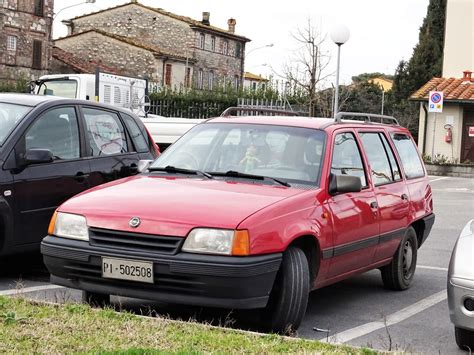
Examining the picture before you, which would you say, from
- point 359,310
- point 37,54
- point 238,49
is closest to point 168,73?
point 37,54

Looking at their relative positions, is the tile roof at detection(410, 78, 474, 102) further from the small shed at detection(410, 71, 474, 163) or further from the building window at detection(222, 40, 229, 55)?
the building window at detection(222, 40, 229, 55)

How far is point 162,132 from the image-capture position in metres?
16.9

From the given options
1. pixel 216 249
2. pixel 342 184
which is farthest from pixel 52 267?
pixel 342 184

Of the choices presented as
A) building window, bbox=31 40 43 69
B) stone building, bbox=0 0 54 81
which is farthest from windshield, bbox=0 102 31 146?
building window, bbox=31 40 43 69

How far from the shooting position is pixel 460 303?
5.79 meters

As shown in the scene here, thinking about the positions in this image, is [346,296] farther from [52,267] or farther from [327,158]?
[52,267]

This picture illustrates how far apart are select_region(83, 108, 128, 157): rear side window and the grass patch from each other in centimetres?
315

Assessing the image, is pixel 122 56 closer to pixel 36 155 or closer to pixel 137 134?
pixel 137 134

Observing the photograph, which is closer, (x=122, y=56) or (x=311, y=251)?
(x=311, y=251)

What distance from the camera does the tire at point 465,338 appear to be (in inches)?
235

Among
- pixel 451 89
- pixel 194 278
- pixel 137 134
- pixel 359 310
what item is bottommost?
pixel 359 310

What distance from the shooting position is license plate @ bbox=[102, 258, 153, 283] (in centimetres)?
571

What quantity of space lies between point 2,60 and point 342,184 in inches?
1847

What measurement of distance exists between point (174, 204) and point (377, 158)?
2.91 meters
